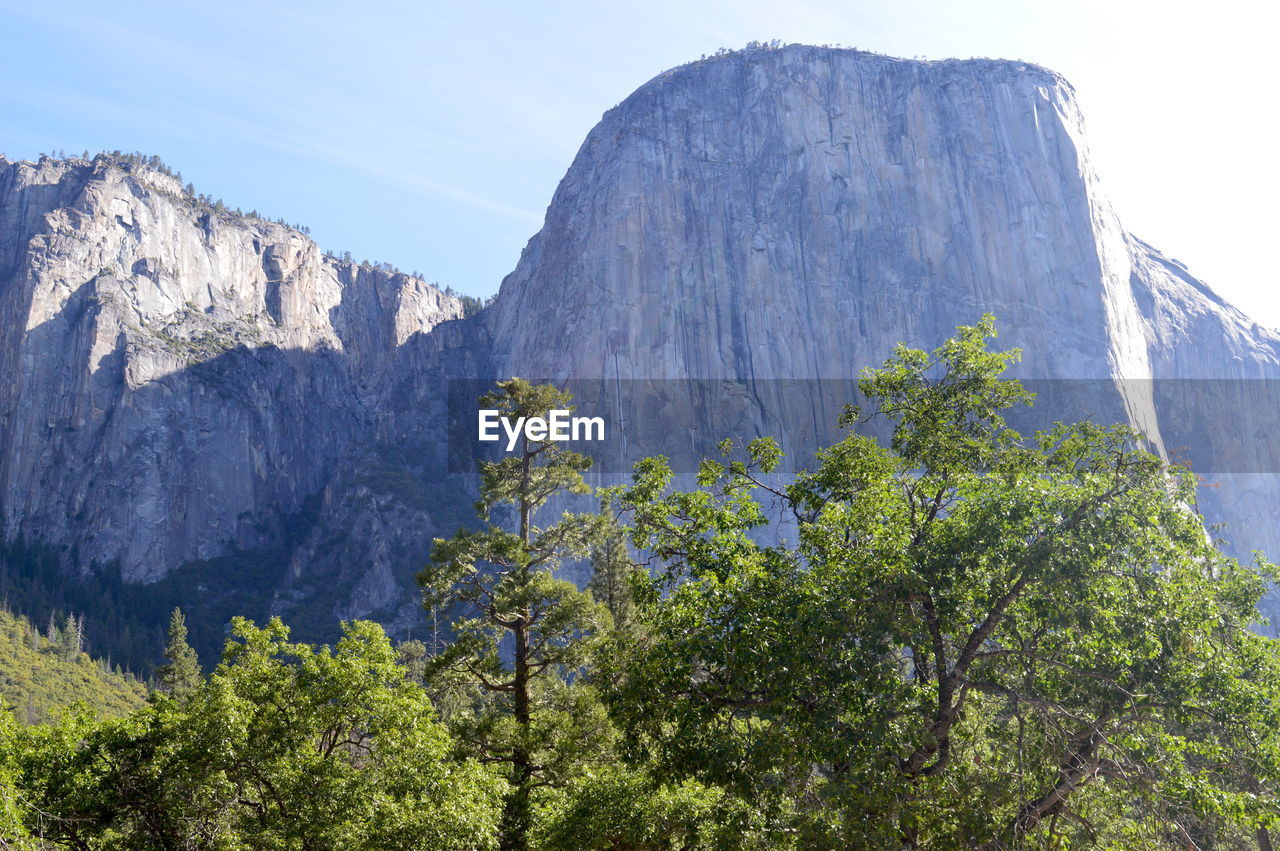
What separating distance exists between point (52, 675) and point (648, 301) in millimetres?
89605

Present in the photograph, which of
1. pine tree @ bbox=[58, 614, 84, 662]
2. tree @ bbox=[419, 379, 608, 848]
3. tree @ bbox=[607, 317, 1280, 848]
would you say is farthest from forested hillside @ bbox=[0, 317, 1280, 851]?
pine tree @ bbox=[58, 614, 84, 662]

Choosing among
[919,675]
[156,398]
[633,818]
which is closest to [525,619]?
[633,818]

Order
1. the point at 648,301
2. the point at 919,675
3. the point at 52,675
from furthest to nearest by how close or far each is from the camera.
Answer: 1. the point at 648,301
2. the point at 52,675
3. the point at 919,675

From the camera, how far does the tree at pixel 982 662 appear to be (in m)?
11.0

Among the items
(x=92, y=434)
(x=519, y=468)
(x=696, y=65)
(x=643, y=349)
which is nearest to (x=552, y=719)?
(x=519, y=468)

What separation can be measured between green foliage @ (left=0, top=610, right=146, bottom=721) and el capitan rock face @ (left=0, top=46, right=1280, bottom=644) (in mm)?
30665

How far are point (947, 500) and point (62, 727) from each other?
18.5 metres

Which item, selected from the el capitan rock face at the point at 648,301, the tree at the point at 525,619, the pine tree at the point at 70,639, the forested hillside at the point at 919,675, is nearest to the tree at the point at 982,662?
the forested hillside at the point at 919,675

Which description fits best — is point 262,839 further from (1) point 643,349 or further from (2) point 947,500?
(1) point 643,349

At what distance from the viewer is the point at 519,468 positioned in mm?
26219

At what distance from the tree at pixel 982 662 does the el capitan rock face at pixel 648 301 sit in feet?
387

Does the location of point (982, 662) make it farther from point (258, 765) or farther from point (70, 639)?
point (70, 639)

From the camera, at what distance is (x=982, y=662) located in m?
12.5

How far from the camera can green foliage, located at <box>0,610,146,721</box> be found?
342 ft
